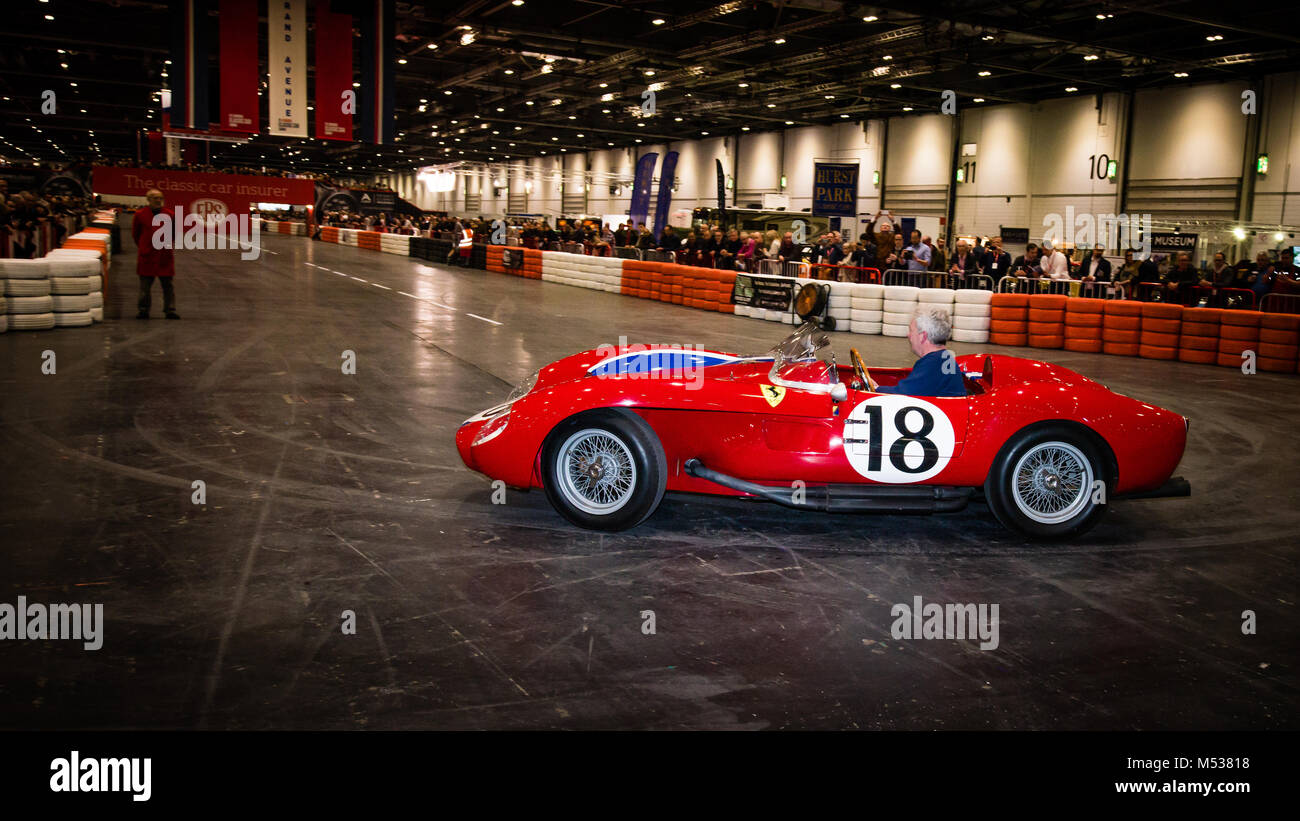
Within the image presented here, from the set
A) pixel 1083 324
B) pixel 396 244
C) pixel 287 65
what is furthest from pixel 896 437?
pixel 396 244

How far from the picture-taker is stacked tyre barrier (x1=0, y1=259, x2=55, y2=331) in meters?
12.3

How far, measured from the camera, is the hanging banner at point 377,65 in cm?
1736

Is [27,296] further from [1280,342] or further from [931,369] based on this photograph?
[1280,342]

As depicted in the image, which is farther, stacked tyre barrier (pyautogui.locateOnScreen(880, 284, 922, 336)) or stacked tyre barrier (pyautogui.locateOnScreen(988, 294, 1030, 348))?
stacked tyre barrier (pyautogui.locateOnScreen(880, 284, 922, 336))

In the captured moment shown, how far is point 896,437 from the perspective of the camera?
16.9ft

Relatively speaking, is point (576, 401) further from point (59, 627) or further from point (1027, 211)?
point (1027, 211)

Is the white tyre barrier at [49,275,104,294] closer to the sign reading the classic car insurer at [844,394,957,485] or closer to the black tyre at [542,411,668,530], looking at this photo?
the black tyre at [542,411,668,530]

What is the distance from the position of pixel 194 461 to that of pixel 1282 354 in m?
13.6

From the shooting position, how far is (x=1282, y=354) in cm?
1291

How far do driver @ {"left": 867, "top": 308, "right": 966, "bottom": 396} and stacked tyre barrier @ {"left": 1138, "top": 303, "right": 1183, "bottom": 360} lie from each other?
34.5ft

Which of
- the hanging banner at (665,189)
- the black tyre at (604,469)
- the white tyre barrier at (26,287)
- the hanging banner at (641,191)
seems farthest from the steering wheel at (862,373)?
the hanging banner at (641,191)

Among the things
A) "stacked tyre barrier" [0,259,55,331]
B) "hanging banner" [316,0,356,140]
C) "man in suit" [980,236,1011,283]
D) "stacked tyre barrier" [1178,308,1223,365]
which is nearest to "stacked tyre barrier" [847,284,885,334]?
"man in suit" [980,236,1011,283]

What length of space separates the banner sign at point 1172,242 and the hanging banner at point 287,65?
20.6m
